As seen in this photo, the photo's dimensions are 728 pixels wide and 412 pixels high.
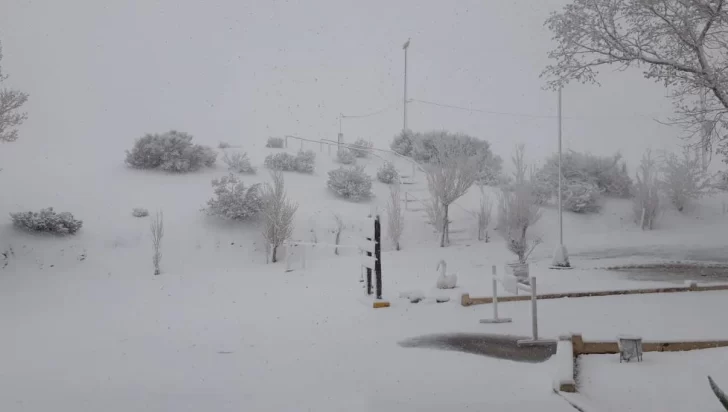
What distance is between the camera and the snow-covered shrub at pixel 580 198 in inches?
938

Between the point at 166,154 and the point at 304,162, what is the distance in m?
6.73

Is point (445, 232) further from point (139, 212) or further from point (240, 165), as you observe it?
point (139, 212)

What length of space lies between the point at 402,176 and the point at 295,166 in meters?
5.46

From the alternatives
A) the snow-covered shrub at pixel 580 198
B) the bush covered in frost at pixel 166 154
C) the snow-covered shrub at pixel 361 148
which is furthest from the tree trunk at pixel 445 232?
the bush covered in frost at pixel 166 154

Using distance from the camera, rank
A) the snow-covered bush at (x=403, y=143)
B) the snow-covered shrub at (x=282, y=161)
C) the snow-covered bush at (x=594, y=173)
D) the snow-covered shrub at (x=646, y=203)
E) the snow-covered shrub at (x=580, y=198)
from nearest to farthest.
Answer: the snow-covered shrub at (x=646, y=203), the snow-covered shrub at (x=580, y=198), the snow-covered shrub at (x=282, y=161), the snow-covered bush at (x=594, y=173), the snow-covered bush at (x=403, y=143)

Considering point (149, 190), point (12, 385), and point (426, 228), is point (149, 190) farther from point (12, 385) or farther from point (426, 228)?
point (12, 385)

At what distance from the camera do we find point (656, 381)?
482 centimetres

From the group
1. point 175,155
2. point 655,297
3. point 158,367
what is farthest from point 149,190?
point 655,297

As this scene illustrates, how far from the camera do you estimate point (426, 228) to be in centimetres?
2153

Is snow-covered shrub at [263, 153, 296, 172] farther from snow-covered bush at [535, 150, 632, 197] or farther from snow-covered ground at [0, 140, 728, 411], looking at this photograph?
snow-covered bush at [535, 150, 632, 197]

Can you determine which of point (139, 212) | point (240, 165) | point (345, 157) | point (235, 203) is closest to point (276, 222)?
point (235, 203)

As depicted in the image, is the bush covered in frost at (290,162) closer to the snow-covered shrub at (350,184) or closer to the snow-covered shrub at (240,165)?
the snow-covered shrub at (240,165)

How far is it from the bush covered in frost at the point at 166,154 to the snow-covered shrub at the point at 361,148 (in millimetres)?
9378

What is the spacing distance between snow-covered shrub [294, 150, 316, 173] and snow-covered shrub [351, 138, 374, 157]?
346 cm
